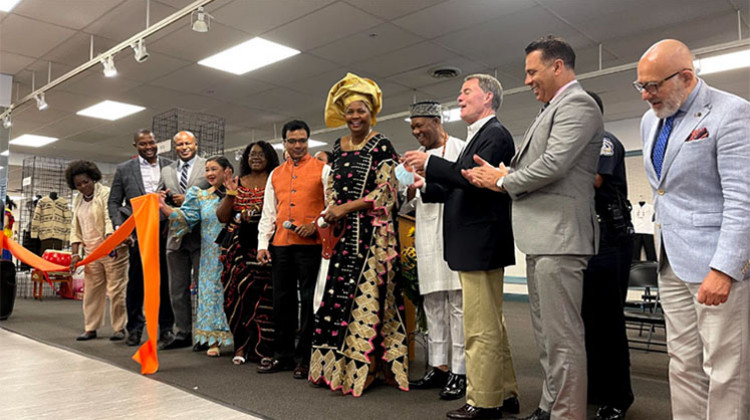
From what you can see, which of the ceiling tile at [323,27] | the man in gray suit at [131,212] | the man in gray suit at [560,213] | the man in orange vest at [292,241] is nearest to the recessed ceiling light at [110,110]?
the ceiling tile at [323,27]

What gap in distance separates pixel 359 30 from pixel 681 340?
5127 mm

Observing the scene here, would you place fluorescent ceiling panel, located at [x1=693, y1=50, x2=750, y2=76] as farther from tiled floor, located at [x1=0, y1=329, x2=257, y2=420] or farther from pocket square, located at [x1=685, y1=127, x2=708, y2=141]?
tiled floor, located at [x1=0, y1=329, x2=257, y2=420]

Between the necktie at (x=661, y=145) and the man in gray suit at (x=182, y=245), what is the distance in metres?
3.41

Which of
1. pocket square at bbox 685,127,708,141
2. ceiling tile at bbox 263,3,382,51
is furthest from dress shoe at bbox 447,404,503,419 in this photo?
ceiling tile at bbox 263,3,382,51

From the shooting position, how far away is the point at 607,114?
9789 mm

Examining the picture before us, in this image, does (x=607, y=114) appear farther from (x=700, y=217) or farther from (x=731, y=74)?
(x=700, y=217)

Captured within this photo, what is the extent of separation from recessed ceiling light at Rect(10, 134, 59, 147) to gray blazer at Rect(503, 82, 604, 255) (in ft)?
41.5

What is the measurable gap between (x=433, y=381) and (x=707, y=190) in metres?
1.84

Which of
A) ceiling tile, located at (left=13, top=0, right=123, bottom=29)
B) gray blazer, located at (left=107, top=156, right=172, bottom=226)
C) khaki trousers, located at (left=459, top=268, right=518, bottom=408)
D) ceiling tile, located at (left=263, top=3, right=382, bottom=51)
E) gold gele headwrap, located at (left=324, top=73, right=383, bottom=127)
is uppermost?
ceiling tile, located at (left=13, top=0, right=123, bottom=29)

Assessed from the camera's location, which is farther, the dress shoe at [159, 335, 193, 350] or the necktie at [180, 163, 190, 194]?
the necktie at [180, 163, 190, 194]

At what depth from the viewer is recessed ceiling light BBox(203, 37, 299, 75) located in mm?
6695

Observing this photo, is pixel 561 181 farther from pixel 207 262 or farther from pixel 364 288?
pixel 207 262

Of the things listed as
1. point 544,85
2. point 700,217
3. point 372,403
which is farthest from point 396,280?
point 700,217

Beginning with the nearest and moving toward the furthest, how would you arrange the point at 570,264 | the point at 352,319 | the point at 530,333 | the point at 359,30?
the point at 570,264
the point at 352,319
the point at 530,333
the point at 359,30
